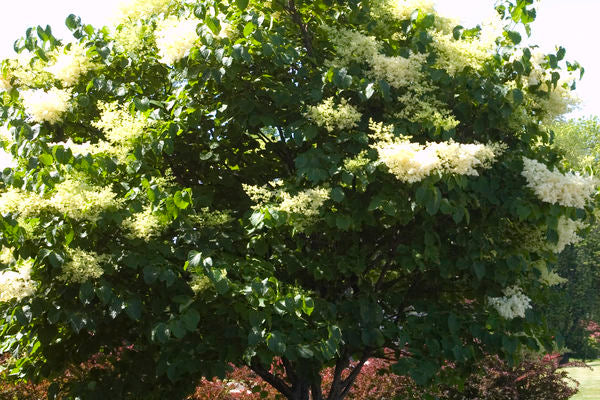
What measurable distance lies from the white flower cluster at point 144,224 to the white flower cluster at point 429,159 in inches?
53.5

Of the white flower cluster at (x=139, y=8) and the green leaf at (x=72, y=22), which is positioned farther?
the white flower cluster at (x=139, y=8)

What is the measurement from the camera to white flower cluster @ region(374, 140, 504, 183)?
142 inches

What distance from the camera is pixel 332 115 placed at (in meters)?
4.21

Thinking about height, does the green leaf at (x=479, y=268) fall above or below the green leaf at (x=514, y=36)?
below

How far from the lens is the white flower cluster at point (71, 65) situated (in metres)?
4.49

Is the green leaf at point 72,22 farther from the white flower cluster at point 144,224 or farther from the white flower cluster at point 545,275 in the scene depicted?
the white flower cluster at point 545,275

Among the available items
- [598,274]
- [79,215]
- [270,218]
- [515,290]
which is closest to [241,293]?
[270,218]

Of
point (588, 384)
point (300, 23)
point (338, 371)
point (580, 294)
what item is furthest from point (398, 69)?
point (580, 294)

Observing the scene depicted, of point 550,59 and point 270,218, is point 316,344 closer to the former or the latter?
point 270,218

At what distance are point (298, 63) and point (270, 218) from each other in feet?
5.20

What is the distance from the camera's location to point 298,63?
16.2 feet

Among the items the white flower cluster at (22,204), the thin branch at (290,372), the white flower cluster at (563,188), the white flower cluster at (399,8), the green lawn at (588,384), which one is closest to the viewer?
the white flower cluster at (22,204)

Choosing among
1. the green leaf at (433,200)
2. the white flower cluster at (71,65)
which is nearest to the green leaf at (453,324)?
the green leaf at (433,200)

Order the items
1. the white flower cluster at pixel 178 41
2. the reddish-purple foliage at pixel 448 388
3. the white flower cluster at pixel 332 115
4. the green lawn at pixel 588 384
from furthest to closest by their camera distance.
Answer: the green lawn at pixel 588 384 < the reddish-purple foliage at pixel 448 388 < the white flower cluster at pixel 178 41 < the white flower cluster at pixel 332 115
